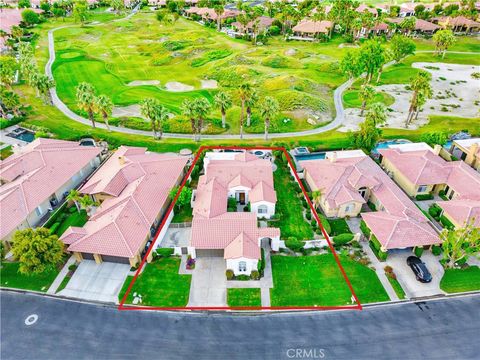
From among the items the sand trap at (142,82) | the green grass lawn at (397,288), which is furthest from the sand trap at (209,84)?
the green grass lawn at (397,288)

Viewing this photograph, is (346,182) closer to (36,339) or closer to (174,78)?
(36,339)

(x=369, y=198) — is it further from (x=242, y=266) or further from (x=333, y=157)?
(x=242, y=266)

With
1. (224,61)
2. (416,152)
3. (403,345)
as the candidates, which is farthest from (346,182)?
(224,61)

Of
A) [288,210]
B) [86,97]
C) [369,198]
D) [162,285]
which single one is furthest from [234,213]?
[86,97]

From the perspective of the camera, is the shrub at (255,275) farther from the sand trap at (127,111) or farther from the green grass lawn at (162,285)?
the sand trap at (127,111)

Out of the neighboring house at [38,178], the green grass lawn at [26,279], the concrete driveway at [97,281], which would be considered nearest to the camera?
the concrete driveway at [97,281]

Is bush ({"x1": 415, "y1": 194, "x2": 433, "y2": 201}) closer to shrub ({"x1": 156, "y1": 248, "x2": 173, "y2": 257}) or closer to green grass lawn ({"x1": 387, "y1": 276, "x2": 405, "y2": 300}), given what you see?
green grass lawn ({"x1": 387, "y1": 276, "x2": 405, "y2": 300})
